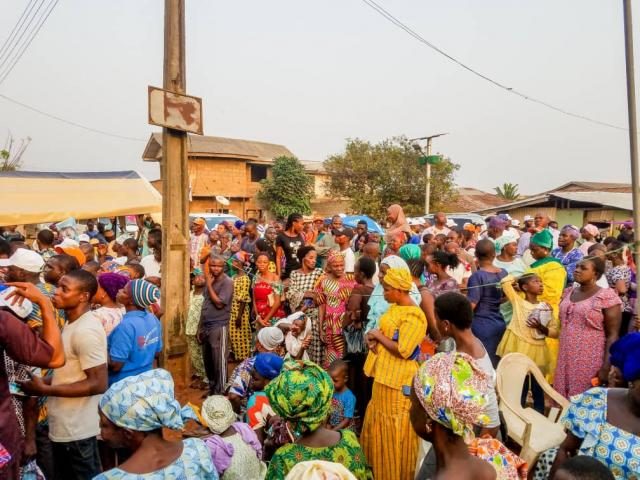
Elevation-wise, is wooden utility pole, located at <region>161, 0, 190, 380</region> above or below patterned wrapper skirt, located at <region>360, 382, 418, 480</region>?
above

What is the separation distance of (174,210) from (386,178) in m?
26.6

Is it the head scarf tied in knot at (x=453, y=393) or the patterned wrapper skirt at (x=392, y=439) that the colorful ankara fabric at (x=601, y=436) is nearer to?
the head scarf tied in knot at (x=453, y=393)

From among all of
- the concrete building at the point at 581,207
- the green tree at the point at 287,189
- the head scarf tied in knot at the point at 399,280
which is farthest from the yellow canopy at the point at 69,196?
the green tree at the point at 287,189

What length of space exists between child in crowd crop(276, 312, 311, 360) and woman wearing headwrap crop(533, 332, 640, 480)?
280 cm

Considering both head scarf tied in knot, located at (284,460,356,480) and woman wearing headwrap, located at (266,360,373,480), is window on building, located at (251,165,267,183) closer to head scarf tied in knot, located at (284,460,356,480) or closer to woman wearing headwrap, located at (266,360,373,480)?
woman wearing headwrap, located at (266,360,373,480)

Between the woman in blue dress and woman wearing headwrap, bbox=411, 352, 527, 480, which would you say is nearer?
woman wearing headwrap, bbox=411, 352, 527, 480

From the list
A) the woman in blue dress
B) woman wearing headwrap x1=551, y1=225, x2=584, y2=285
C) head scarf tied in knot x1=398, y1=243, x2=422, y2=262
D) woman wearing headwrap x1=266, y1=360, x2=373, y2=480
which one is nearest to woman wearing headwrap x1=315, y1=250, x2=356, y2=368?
head scarf tied in knot x1=398, y1=243, x2=422, y2=262

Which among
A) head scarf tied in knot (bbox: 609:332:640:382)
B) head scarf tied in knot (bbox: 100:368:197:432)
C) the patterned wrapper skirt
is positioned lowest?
the patterned wrapper skirt

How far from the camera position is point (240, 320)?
6.42 m

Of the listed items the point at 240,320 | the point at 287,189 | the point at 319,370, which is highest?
the point at 287,189

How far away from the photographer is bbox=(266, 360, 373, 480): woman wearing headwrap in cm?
249

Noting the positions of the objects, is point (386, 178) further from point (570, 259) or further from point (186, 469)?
point (186, 469)

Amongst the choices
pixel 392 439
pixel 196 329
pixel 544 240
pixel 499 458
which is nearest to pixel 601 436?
pixel 499 458

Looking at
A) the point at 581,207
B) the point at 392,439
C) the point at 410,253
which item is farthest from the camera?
the point at 581,207
